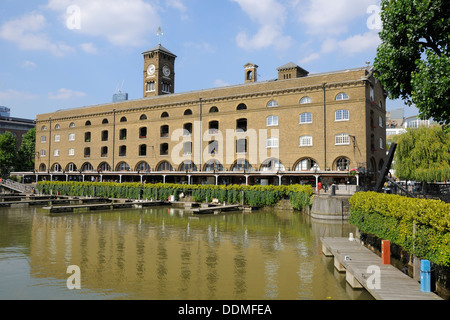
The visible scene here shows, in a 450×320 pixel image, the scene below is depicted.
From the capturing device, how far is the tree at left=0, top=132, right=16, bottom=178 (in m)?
66.1

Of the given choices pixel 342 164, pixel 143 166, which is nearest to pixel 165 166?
pixel 143 166

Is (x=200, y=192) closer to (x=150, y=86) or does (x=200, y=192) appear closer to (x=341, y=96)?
(x=341, y=96)

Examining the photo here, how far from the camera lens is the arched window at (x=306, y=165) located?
1545 inches

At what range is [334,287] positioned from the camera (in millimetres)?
11484

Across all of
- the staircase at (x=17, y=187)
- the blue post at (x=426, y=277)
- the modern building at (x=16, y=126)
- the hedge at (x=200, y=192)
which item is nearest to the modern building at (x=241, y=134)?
the hedge at (x=200, y=192)

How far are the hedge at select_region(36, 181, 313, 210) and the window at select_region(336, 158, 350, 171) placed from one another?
670 cm

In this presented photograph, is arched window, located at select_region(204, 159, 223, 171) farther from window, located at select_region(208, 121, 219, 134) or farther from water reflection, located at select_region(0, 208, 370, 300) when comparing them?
water reflection, located at select_region(0, 208, 370, 300)

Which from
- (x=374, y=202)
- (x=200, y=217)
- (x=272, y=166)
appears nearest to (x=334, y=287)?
(x=374, y=202)

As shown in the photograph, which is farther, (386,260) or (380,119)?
(380,119)

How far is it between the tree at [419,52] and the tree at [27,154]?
71.2 m

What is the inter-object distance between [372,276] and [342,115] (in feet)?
97.4

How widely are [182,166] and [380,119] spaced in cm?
2612

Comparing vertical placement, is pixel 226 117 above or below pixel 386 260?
above
